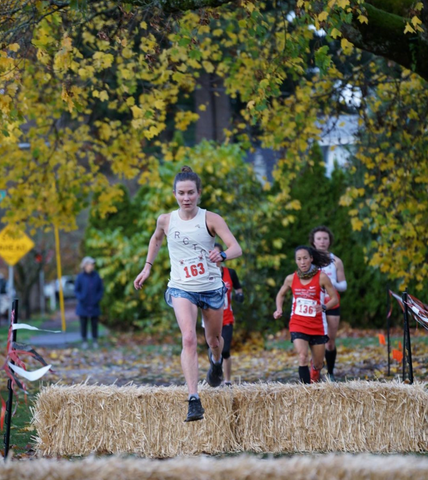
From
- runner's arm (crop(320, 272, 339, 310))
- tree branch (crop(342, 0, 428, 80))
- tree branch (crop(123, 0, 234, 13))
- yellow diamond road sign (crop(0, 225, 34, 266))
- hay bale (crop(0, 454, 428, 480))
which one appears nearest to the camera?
hay bale (crop(0, 454, 428, 480))

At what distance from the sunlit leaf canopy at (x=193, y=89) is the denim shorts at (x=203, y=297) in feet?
8.08

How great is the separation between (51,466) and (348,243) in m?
19.3

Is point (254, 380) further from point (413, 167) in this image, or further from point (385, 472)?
A: point (385, 472)

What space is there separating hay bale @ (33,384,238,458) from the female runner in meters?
1.72

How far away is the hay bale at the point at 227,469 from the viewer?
3744 millimetres

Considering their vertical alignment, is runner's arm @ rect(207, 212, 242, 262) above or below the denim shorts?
above

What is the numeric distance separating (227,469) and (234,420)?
3227mm

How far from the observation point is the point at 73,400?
23.0 ft

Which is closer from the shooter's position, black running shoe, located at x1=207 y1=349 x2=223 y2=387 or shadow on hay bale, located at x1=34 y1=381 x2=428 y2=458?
shadow on hay bale, located at x1=34 y1=381 x2=428 y2=458

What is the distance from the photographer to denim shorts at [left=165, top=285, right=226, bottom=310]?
6926 millimetres

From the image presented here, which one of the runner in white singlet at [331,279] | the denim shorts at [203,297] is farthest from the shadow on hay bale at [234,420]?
the runner in white singlet at [331,279]

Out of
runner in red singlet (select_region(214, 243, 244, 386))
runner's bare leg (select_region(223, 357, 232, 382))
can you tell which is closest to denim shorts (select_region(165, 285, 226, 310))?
runner in red singlet (select_region(214, 243, 244, 386))

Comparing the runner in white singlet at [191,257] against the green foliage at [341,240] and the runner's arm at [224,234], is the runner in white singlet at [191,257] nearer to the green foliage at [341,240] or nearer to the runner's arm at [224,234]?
the runner's arm at [224,234]

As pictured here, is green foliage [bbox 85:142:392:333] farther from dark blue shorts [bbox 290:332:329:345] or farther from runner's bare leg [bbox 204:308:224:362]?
runner's bare leg [bbox 204:308:224:362]
